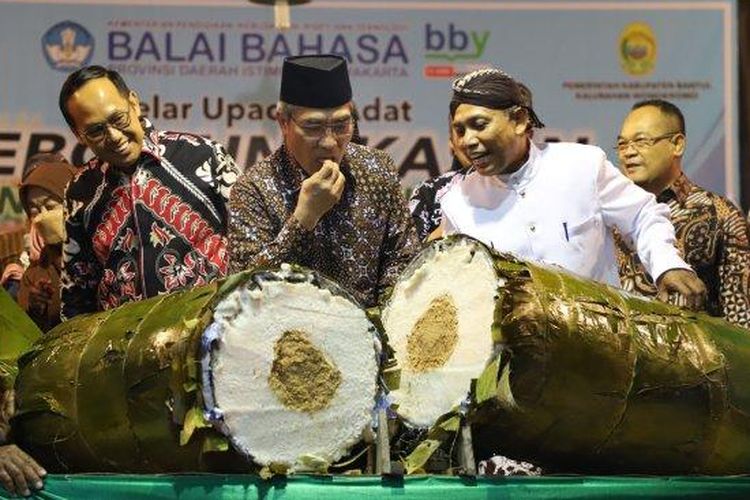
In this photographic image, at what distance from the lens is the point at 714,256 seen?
511 centimetres

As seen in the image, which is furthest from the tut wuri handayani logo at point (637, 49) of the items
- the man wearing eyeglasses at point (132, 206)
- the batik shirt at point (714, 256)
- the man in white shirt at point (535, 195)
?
the man wearing eyeglasses at point (132, 206)

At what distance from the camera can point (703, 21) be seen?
6465 millimetres

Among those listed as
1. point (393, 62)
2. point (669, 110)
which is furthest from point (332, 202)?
point (393, 62)

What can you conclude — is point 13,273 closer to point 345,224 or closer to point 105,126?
point 105,126

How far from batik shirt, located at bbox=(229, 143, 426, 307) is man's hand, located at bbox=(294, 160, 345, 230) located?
4.5 inches

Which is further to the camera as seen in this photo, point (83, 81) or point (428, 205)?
point (428, 205)

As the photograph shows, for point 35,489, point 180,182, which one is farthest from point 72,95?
point 35,489

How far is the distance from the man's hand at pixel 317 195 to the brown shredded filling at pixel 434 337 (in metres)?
0.35

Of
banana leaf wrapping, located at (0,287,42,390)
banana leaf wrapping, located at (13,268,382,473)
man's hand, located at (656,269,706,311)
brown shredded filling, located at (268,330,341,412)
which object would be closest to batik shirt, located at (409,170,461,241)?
man's hand, located at (656,269,706,311)

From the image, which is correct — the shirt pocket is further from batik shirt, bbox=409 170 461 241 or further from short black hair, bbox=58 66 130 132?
short black hair, bbox=58 66 130 132

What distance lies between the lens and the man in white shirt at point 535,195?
421 cm

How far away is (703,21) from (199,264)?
285 centimetres

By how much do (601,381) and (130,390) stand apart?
93cm

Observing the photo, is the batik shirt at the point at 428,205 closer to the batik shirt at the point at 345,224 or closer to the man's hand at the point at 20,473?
the batik shirt at the point at 345,224
